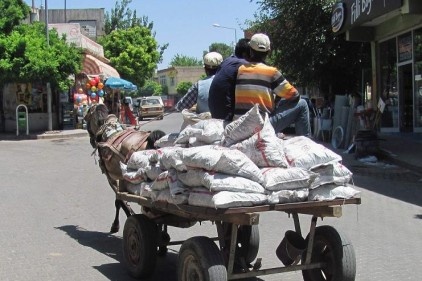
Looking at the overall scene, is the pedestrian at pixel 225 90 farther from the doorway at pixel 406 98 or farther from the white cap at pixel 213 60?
the doorway at pixel 406 98

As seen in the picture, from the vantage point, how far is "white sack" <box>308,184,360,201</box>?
4648 mm

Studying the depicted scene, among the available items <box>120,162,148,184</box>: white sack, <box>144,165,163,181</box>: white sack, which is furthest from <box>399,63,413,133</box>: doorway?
<box>144,165,163,181</box>: white sack

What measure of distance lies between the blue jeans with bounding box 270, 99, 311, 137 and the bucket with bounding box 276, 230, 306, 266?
108cm

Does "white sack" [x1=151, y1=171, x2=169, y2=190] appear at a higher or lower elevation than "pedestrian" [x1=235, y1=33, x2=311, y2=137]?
lower

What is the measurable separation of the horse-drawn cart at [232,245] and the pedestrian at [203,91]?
1.25 m

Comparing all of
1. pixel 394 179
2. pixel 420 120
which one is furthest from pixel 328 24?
pixel 394 179

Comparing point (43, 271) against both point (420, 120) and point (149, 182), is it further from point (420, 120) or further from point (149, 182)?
point (420, 120)

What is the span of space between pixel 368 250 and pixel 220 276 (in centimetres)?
314

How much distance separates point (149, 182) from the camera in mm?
5691

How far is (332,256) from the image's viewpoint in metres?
4.98

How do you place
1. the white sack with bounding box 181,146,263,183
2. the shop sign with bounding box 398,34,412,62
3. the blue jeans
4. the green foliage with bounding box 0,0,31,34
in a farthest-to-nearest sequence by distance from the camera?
the green foliage with bounding box 0,0,31,34, the shop sign with bounding box 398,34,412,62, the blue jeans, the white sack with bounding box 181,146,263,183

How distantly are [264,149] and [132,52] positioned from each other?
49.5 m

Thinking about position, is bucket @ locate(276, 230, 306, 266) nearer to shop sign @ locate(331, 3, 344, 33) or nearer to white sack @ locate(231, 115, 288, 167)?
white sack @ locate(231, 115, 288, 167)

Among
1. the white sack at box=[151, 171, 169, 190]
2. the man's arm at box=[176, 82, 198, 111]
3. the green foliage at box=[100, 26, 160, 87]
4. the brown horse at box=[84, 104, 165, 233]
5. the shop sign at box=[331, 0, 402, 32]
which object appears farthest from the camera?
the green foliage at box=[100, 26, 160, 87]
